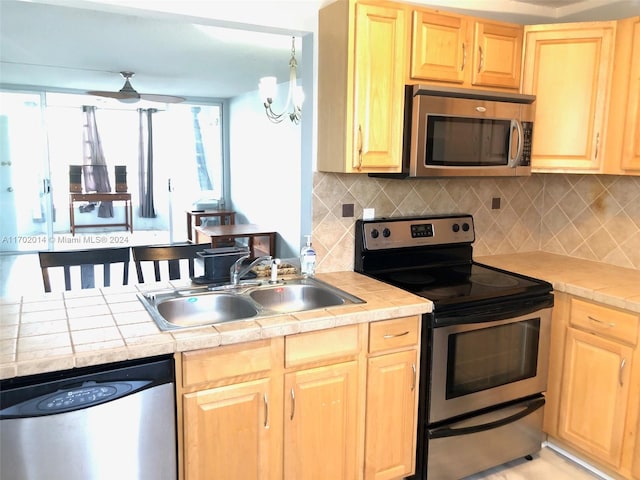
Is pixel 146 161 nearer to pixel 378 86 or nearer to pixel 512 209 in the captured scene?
pixel 512 209

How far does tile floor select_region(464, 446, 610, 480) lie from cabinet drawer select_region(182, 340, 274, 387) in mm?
1309

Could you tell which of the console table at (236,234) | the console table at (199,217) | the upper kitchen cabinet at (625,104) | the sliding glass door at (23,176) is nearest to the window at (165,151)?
the sliding glass door at (23,176)

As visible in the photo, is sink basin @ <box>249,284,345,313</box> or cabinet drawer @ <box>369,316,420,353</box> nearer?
cabinet drawer @ <box>369,316,420,353</box>

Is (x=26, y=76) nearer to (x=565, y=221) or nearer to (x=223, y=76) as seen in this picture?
(x=223, y=76)

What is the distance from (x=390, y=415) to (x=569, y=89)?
73.1 inches

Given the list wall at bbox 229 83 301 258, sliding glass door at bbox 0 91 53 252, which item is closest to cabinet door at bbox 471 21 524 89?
wall at bbox 229 83 301 258

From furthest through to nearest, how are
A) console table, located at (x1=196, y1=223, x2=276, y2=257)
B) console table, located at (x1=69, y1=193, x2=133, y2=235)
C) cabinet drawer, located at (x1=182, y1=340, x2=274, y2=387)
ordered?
console table, located at (x1=69, y1=193, x2=133, y2=235) < console table, located at (x1=196, y1=223, x2=276, y2=257) < cabinet drawer, located at (x1=182, y1=340, x2=274, y2=387)

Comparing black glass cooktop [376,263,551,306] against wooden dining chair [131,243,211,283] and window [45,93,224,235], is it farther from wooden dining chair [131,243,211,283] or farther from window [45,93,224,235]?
window [45,93,224,235]

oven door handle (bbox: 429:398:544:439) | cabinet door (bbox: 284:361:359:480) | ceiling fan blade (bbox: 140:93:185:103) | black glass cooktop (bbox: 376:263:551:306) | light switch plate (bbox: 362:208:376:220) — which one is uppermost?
ceiling fan blade (bbox: 140:93:185:103)

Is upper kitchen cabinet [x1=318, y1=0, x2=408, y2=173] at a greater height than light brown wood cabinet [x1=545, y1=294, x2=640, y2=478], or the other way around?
upper kitchen cabinet [x1=318, y1=0, x2=408, y2=173]

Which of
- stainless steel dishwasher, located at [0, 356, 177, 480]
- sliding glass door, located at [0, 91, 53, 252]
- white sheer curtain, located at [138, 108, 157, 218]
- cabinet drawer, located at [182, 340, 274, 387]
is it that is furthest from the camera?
white sheer curtain, located at [138, 108, 157, 218]

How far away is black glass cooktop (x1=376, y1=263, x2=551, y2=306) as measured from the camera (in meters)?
2.23

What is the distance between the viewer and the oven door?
7.09 feet

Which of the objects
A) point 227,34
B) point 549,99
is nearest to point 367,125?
point 549,99
